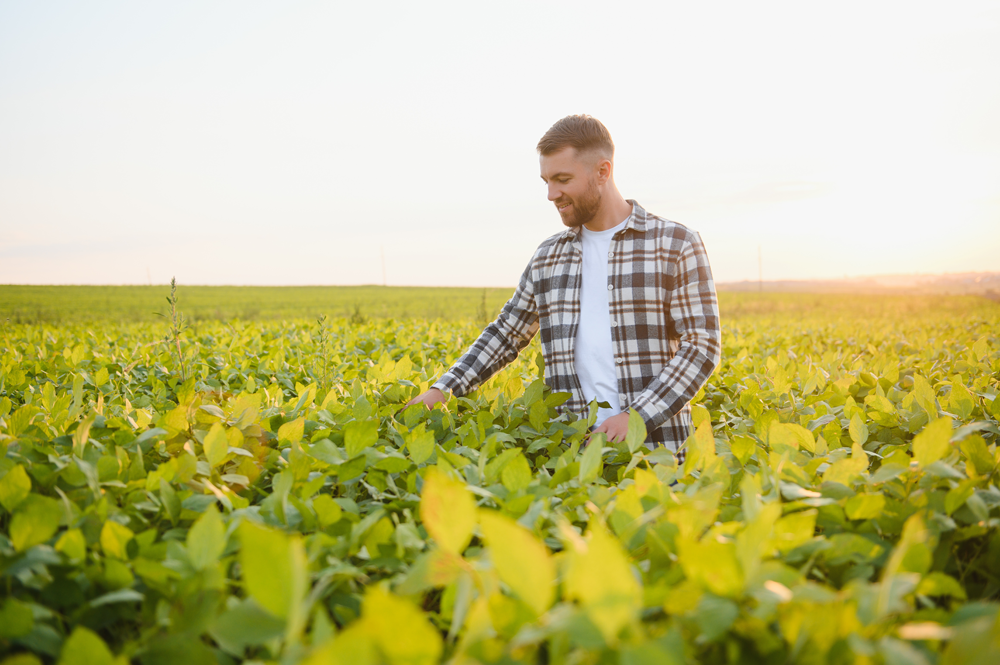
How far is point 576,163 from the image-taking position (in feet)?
9.82

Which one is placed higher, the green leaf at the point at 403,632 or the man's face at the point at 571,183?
the man's face at the point at 571,183

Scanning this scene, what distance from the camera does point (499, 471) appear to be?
1.45m

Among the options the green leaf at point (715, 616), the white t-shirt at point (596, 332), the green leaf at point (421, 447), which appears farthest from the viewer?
the white t-shirt at point (596, 332)

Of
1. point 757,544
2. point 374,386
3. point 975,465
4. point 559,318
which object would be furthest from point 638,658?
point 559,318

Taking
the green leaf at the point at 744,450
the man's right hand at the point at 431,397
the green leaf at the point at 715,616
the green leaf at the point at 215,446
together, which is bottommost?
the green leaf at the point at 715,616

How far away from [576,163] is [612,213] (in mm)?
410

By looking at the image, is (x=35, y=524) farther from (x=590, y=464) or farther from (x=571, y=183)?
(x=571, y=183)

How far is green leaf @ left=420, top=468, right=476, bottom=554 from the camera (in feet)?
2.76

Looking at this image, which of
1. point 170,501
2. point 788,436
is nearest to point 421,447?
point 170,501

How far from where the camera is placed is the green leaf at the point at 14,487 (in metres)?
1.13

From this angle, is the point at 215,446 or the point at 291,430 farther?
the point at 291,430

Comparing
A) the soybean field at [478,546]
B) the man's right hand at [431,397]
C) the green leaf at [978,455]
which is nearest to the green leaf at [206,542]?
the soybean field at [478,546]

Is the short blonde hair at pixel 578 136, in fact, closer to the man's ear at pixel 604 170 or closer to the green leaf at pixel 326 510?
the man's ear at pixel 604 170

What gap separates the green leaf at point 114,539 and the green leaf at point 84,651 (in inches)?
11.5
